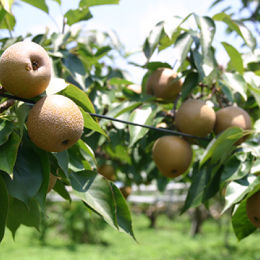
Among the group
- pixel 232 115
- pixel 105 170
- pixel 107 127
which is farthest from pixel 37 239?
pixel 232 115

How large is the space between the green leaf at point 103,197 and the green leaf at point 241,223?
1.33 feet

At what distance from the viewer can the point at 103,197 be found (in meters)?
0.93

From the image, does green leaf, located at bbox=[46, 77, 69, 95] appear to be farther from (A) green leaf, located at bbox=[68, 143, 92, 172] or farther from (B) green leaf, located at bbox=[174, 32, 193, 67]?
(B) green leaf, located at bbox=[174, 32, 193, 67]

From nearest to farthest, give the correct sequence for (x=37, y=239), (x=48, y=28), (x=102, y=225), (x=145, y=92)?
1. (x=145, y=92)
2. (x=48, y=28)
3. (x=37, y=239)
4. (x=102, y=225)

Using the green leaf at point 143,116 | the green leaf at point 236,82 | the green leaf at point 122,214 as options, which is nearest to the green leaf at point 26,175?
the green leaf at point 122,214

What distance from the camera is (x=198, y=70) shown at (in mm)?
1385

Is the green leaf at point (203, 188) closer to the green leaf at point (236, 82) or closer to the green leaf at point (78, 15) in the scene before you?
the green leaf at point (236, 82)

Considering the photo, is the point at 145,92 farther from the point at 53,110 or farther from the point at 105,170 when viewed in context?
→ the point at 53,110

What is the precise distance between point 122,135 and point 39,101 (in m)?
0.84

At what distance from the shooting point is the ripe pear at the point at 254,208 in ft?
3.57

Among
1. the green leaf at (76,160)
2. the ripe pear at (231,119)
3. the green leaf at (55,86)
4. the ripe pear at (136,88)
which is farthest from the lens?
the ripe pear at (136,88)

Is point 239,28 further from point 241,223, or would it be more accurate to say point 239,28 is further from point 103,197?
point 103,197

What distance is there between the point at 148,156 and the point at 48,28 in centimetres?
88

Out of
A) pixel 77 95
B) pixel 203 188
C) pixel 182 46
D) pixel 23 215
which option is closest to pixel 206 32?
pixel 182 46
